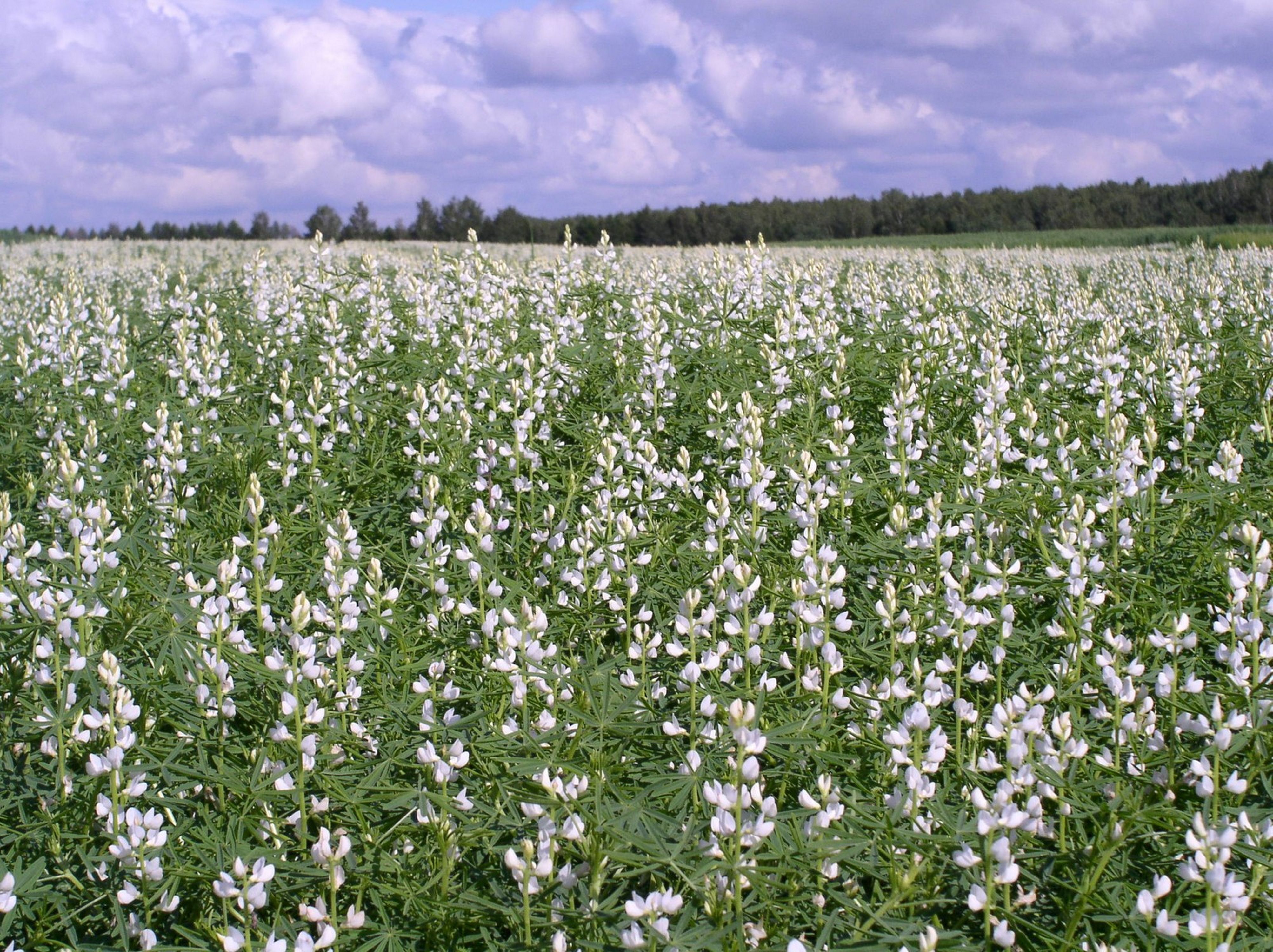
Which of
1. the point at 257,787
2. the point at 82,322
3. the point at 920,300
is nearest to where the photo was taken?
the point at 257,787

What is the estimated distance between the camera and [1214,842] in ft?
7.61

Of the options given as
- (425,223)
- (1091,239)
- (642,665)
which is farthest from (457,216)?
(642,665)

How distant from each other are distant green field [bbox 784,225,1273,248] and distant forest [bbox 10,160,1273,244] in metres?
6.92

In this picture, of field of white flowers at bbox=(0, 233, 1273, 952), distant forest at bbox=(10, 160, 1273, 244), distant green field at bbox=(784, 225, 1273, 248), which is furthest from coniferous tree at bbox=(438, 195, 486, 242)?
field of white flowers at bbox=(0, 233, 1273, 952)

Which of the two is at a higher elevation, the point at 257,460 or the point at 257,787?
the point at 257,460

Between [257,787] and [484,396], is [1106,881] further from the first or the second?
[484,396]

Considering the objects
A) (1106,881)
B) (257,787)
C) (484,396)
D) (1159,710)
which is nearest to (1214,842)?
(1106,881)

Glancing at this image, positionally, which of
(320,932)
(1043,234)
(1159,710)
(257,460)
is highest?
(1043,234)

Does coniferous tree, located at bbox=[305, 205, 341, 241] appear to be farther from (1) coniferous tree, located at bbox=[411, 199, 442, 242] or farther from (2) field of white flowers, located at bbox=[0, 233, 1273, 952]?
(2) field of white flowers, located at bbox=[0, 233, 1273, 952]

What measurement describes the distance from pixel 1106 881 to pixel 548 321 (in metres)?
6.22

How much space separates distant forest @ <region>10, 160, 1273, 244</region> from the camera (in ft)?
192

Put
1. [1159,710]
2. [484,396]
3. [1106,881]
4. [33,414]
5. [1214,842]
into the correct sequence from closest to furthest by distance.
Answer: [1214,842] → [1106,881] → [1159,710] → [484,396] → [33,414]

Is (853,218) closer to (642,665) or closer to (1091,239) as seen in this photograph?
(1091,239)

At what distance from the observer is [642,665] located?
11.3ft
